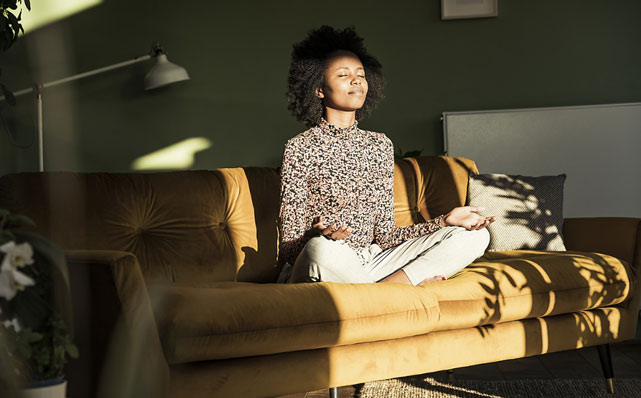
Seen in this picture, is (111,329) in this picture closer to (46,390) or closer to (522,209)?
(46,390)

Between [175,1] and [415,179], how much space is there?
1.94 m

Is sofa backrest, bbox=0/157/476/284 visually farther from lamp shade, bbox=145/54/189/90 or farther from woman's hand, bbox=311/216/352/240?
lamp shade, bbox=145/54/189/90

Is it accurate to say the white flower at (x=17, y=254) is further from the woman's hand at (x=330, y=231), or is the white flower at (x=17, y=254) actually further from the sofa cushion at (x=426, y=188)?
the sofa cushion at (x=426, y=188)

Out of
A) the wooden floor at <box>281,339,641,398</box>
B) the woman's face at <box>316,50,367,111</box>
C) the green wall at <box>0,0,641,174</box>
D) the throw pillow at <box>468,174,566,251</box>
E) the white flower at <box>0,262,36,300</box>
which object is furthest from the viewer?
the green wall at <box>0,0,641,174</box>

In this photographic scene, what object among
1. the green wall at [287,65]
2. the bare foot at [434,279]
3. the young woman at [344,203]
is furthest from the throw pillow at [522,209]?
the green wall at [287,65]

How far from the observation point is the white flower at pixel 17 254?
71cm

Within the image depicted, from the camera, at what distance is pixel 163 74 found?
346cm

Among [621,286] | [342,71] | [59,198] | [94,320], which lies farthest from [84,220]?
[621,286]

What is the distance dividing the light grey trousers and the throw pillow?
21.5 inches

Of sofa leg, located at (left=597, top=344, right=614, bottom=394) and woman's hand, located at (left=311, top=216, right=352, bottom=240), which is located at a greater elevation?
woman's hand, located at (left=311, top=216, right=352, bottom=240)

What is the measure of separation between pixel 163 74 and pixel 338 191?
64.5 inches

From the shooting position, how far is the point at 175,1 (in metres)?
3.87

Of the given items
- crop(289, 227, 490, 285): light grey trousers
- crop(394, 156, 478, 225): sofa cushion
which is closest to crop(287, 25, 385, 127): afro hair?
crop(394, 156, 478, 225): sofa cushion

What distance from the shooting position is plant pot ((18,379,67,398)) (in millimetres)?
810
